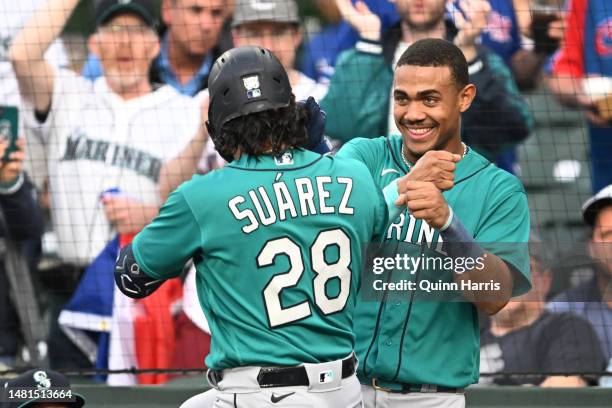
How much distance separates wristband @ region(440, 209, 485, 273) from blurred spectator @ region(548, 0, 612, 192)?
324cm

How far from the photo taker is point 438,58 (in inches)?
137

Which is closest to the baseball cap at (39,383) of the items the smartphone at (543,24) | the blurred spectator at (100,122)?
the blurred spectator at (100,122)

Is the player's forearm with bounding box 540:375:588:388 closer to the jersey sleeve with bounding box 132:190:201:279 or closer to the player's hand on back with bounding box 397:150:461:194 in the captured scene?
the player's hand on back with bounding box 397:150:461:194

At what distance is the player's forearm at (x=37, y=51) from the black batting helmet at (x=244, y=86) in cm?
356

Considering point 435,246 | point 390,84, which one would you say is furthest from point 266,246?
point 390,84

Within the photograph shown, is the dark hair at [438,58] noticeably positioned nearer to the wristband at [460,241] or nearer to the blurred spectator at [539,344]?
the wristband at [460,241]

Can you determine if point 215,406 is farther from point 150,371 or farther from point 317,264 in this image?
point 150,371

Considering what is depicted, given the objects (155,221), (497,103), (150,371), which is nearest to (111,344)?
(150,371)

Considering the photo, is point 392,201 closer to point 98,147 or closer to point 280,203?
point 280,203

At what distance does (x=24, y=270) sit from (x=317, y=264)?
3864 mm

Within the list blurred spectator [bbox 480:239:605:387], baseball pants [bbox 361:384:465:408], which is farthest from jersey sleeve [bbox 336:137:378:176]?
blurred spectator [bbox 480:239:605:387]

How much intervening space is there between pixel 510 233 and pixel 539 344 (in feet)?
7.27

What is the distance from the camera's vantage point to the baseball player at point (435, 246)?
11.2 feet

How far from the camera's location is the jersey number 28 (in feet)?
9.75
